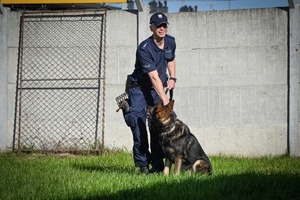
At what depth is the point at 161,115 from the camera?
6.82 m

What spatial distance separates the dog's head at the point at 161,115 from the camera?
6.80 meters

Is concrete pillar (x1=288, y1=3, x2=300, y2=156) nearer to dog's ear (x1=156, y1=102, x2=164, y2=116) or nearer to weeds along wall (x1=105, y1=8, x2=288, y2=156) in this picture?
weeds along wall (x1=105, y1=8, x2=288, y2=156)

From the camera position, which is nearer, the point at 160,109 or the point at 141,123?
the point at 160,109

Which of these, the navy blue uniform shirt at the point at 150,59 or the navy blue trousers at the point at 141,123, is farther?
the navy blue trousers at the point at 141,123

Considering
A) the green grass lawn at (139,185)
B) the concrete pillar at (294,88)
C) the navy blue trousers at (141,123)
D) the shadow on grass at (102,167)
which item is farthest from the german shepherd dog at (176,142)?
the concrete pillar at (294,88)

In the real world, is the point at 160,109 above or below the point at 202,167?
above

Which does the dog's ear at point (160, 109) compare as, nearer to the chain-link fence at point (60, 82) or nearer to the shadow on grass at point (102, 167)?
the shadow on grass at point (102, 167)

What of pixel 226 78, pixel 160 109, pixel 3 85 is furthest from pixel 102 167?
pixel 3 85

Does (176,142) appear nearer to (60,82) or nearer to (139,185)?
(139,185)

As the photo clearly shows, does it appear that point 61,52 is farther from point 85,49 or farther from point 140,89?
point 140,89

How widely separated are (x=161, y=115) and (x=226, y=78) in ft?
11.8

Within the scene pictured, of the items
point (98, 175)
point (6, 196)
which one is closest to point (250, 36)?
point (98, 175)

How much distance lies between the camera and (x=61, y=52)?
34.9 ft

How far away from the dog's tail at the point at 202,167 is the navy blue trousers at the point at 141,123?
727mm
